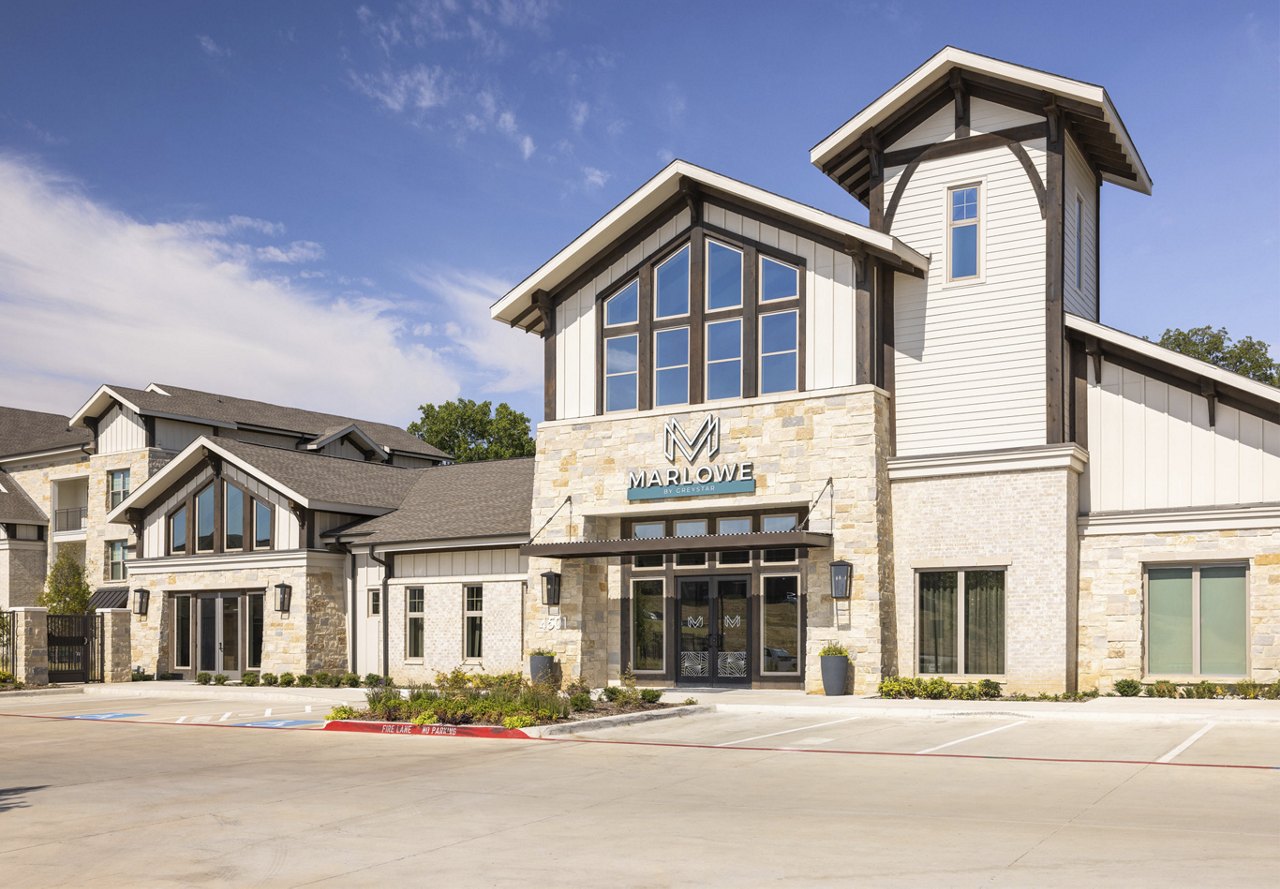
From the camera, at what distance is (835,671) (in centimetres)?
2331

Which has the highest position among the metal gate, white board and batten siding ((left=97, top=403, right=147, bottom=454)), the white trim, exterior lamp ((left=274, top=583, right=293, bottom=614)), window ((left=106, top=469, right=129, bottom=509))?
white board and batten siding ((left=97, top=403, right=147, bottom=454))

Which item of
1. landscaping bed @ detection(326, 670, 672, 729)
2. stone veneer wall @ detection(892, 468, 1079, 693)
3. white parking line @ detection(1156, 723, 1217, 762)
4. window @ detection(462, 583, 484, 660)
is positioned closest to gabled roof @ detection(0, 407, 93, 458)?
window @ detection(462, 583, 484, 660)

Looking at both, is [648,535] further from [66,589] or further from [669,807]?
[66,589]

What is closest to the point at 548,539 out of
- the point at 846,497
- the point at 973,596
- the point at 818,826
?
the point at 846,497

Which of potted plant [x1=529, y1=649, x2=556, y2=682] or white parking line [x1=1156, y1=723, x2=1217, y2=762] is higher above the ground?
white parking line [x1=1156, y1=723, x2=1217, y2=762]

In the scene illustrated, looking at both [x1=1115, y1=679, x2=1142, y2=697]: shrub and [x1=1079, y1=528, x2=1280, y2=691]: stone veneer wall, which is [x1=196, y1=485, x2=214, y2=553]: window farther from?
[x1=1115, y1=679, x2=1142, y2=697]: shrub

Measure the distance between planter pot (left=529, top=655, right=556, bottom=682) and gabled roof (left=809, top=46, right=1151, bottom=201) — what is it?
38.8 ft

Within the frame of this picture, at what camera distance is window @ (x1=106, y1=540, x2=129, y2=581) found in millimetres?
42844

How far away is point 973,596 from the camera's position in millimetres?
23578

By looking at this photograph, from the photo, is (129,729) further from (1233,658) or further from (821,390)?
(1233,658)

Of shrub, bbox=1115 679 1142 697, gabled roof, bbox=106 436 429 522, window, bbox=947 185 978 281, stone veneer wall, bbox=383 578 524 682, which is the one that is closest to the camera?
shrub, bbox=1115 679 1142 697

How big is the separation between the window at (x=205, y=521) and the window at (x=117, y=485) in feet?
29.7

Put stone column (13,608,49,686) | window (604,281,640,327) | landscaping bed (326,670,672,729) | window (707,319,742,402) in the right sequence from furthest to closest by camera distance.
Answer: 1. stone column (13,608,49,686)
2. window (604,281,640,327)
3. window (707,319,742,402)
4. landscaping bed (326,670,672,729)

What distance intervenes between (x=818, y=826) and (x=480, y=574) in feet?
64.5
